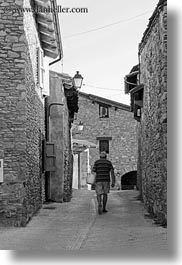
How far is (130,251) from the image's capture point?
6.75m

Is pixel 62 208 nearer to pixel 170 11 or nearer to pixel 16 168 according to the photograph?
pixel 16 168

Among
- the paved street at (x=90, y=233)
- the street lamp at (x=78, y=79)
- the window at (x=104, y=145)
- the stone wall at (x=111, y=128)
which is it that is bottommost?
the paved street at (x=90, y=233)

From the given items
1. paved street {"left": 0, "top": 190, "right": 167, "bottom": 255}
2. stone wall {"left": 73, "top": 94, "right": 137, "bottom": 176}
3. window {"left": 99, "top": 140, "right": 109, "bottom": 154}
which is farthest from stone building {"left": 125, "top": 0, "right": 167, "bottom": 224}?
window {"left": 99, "top": 140, "right": 109, "bottom": 154}

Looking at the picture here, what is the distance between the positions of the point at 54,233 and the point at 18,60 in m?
2.93

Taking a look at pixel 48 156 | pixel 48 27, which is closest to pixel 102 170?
pixel 48 156

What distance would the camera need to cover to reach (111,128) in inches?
1005

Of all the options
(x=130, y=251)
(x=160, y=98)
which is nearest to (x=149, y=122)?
(x=160, y=98)

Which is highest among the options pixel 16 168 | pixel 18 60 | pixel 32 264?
pixel 18 60

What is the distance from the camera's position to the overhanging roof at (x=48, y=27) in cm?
1003

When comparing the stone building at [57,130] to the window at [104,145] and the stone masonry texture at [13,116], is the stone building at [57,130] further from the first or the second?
the window at [104,145]

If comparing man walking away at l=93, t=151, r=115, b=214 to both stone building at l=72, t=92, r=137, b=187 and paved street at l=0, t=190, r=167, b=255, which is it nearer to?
paved street at l=0, t=190, r=167, b=255

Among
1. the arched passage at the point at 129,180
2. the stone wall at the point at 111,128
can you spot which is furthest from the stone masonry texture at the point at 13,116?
the arched passage at the point at 129,180

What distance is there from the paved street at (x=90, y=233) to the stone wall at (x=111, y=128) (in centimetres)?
1371

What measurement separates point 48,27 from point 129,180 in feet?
53.3
